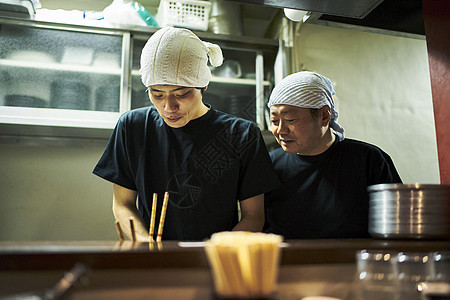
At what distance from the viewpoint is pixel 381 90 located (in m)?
3.34

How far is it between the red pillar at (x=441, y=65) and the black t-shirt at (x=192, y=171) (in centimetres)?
73

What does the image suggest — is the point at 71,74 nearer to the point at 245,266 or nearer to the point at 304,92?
the point at 304,92

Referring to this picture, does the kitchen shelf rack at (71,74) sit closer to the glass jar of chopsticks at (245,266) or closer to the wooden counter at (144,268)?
the wooden counter at (144,268)

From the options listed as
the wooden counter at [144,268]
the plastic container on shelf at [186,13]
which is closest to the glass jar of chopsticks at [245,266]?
the wooden counter at [144,268]

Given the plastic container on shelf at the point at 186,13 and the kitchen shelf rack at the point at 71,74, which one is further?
the plastic container on shelf at the point at 186,13

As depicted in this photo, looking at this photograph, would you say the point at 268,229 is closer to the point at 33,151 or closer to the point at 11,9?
the point at 33,151

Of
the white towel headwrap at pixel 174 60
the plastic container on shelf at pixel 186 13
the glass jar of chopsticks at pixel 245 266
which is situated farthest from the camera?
the plastic container on shelf at pixel 186 13

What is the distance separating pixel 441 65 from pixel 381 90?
1.73m

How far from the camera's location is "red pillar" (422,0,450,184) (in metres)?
1.63

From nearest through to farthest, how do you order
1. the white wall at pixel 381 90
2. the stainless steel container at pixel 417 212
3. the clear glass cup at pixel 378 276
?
the clear glass cup at pixel 378 276 → the stainless steel container at pixel 417 212 → the white wall at pixel 381 90

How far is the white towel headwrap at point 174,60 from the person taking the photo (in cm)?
157

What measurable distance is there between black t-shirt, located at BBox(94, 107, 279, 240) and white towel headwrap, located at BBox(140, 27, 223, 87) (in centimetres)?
24

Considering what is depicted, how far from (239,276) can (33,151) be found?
99.7 inches

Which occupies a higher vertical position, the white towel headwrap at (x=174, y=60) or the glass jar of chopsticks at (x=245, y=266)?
the white towel headwrap at (x=174, y=60)
